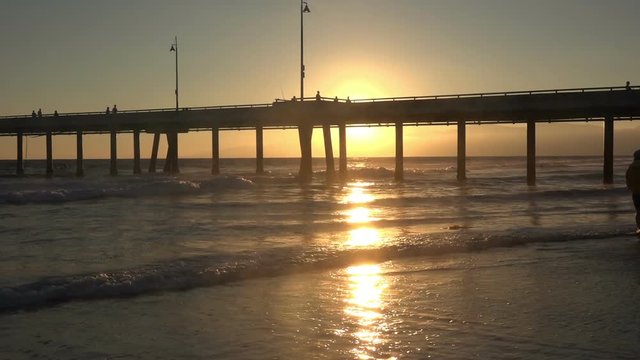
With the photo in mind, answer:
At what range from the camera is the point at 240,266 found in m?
10.5

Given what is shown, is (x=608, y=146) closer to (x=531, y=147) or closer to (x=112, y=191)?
(x=531, y=147)

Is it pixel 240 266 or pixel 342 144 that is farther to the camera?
pixel 342 144

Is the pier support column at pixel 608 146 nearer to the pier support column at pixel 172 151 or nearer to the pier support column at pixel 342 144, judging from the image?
the pier support column at pixel 342 144

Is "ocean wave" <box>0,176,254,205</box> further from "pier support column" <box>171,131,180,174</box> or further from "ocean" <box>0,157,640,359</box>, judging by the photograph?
"pier support column" <box>171,131,180,174</box>

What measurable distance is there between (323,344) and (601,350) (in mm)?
2507

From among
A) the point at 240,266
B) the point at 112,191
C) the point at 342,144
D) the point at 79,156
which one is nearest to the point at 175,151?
the point at 79,156

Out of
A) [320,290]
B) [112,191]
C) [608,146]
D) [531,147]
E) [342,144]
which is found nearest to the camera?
[320,290]

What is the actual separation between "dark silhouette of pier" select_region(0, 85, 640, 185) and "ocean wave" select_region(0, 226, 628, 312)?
29188mm

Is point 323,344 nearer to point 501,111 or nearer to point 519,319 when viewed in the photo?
point 519,319

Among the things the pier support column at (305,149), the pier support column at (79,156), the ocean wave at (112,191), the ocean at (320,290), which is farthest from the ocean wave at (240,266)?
the pier support column at (79,156)

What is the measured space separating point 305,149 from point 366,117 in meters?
5.40

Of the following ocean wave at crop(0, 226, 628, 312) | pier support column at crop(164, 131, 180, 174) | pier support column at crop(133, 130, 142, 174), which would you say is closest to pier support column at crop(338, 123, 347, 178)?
pier support column at crop(164, 131, 180, 174)

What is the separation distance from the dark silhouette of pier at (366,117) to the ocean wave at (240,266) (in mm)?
29188

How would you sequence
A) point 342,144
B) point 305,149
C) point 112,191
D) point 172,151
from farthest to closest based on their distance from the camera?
point 172,151
point 342,144
point 305,149
point 112,191
